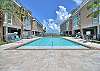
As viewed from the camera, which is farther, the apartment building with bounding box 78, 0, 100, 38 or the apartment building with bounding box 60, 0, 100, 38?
the apartment building with bounding box 78, 0, 100, 38

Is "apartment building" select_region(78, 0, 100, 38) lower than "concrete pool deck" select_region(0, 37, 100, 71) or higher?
higher

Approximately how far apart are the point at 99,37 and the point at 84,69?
2074cm

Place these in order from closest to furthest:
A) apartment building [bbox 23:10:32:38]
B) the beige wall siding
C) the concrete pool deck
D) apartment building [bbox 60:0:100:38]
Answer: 1. the concrete pool deck
2. apartment building [bbox 60:0:100:38]
3. the beige wall siding
4. apartment building [bbox 23:10:32:38]

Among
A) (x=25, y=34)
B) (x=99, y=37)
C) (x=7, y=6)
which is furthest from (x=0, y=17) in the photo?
(x=25, y=34)

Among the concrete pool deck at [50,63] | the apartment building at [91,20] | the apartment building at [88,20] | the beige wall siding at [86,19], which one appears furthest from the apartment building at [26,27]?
the concrete pool deck at [50,63]

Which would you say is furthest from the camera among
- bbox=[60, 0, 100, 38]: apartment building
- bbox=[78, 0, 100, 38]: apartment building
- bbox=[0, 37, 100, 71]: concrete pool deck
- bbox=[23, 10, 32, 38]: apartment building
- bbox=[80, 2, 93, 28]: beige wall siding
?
bbox=[23, 10, 32, 38]: apartment building

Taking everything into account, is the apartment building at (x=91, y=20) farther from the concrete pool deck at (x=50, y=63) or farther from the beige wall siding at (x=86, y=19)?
the concrete pool deck at (x=50, y=63)

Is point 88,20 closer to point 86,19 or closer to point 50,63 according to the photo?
point 86,19

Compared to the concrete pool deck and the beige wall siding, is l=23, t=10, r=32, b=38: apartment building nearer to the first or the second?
the beige wall siding

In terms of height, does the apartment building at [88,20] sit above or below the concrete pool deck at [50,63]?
above

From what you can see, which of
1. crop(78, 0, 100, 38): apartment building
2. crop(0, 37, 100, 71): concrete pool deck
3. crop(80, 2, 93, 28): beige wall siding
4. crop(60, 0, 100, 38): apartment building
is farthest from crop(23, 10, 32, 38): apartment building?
crop(0, 37, 100, 71): concrete pool deck

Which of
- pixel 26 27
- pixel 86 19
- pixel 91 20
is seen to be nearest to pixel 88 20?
pixel 86 19

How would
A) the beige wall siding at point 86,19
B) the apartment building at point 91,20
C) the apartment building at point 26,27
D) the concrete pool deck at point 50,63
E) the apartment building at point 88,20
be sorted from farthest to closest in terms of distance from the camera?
the apartment building at point 26,27 → the beige wall siding at point 86,19 → the apartment building at point 91,20 → the apartment building at point 88,20 → the concrete pool deck at point 50,63

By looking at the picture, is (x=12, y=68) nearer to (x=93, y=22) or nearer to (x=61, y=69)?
(x=61, y=69)
